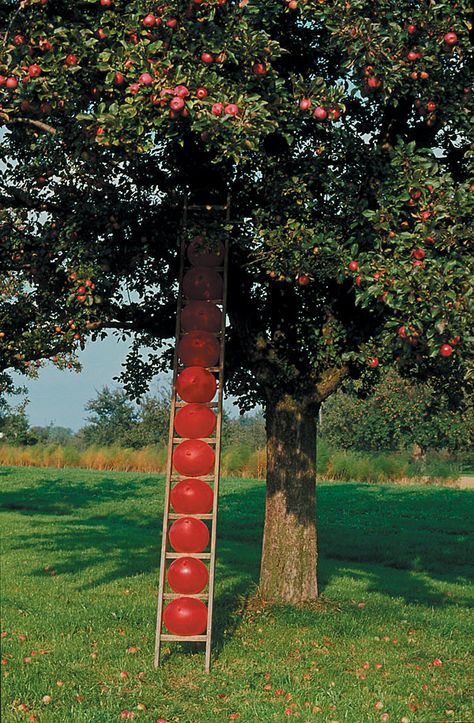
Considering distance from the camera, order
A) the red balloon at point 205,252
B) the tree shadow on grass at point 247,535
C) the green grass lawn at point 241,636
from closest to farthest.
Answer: the green grass lawn at point 241,636, the red balloon at point 205,252, the tree shadow on grass at point 247,535

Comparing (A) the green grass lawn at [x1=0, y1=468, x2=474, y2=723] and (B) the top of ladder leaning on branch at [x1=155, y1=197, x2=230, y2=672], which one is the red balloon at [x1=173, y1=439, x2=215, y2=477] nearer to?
(B) the top of ladder leaning on branch at [x1=155, y1=197, x2=230, y2=672]

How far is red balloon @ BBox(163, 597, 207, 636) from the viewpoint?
33.3ft

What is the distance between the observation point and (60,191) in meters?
12.3

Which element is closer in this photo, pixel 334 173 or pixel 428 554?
pixel 334 173

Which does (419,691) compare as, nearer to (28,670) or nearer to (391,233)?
(28,670)

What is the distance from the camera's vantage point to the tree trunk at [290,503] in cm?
1313

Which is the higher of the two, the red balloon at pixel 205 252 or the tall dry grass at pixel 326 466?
the red balloon at pixel 205 252

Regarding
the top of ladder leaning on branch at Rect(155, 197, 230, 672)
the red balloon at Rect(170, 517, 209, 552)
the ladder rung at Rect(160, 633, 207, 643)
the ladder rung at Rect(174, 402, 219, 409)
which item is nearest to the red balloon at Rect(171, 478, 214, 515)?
the top of ladder leaning on branch at Rect(155, 197, 230, 672)

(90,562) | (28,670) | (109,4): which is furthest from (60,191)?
(90,562)

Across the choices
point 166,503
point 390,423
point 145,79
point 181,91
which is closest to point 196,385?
point 166,503

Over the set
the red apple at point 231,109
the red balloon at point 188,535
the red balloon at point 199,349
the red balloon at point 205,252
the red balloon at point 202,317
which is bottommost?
the red balloon at point 188,535

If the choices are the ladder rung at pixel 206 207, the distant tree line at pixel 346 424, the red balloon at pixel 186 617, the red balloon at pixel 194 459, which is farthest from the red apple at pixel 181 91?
the distant tree line at pixel 346 424

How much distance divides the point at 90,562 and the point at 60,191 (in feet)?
31.9

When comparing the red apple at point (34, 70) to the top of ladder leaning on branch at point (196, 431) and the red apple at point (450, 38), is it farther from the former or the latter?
the red apple at point (450, 38)
